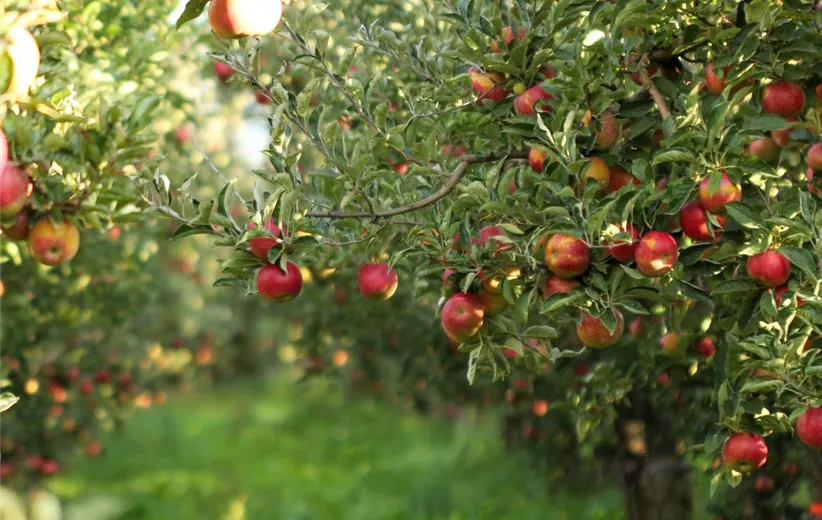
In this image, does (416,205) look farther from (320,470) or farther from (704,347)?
(320,470)

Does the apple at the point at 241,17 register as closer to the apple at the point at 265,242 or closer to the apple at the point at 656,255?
the apple at the point at 265,242

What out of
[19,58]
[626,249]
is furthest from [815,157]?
[19,58]

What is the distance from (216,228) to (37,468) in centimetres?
509

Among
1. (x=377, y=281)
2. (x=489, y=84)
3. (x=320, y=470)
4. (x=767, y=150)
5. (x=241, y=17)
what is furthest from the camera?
(x=320, y=470)

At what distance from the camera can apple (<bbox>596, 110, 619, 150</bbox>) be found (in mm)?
2889

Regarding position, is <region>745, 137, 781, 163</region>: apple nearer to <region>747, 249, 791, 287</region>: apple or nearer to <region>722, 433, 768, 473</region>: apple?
<region>747, 249, 791, 287</region>: apple

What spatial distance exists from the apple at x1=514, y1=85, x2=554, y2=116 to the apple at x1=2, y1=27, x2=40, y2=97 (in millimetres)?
1419

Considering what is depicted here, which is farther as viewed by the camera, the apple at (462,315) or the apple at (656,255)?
the apple at (462,315)

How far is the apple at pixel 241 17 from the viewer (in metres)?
2.36

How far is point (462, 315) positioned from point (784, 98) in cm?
121

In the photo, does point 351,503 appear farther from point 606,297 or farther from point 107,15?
point 606,297

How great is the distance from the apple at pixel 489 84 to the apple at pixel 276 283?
85cm

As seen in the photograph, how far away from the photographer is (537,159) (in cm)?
284

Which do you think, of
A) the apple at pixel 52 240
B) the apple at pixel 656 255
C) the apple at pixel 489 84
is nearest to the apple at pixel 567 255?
the apple at pixel 656 255
